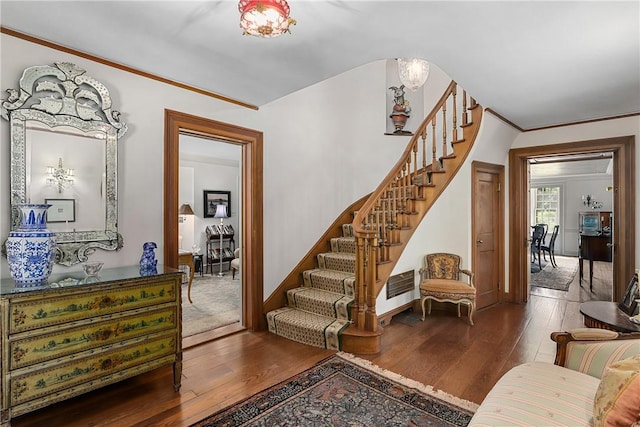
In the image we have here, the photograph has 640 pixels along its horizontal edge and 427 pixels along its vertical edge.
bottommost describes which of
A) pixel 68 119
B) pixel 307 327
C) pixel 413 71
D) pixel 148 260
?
pixel 307 327

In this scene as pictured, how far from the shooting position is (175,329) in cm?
241

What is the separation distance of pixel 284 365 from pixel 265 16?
8.35 ft

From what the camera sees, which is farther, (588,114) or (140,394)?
(588,114)

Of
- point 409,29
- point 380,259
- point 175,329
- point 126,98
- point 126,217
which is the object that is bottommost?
point 175,329

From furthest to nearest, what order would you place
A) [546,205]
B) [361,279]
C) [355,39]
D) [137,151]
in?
[546,205] → [361,279] → [137,151] → [355,39]

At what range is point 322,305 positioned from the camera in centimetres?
345

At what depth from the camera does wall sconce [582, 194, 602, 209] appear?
9.23 metres

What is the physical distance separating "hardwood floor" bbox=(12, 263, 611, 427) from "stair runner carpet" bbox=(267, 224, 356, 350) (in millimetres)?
122

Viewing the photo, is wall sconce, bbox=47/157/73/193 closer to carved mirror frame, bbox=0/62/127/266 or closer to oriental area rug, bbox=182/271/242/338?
carved mirror frame, bbox=0/62/127/266

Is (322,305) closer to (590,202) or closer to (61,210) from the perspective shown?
(61,210)

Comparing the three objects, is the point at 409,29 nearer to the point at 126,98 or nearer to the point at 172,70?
the point at 172,70

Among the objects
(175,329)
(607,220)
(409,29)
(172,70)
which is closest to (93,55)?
(172,70)

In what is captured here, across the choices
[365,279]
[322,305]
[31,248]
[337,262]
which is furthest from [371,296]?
[31,248]

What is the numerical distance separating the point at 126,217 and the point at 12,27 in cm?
140
